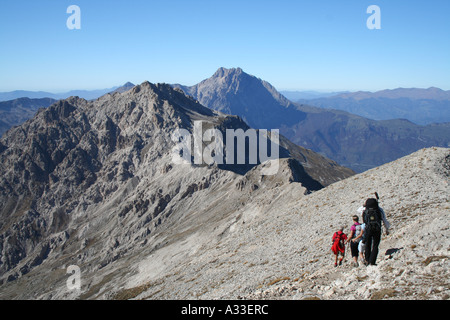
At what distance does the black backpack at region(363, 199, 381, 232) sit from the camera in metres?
19.0

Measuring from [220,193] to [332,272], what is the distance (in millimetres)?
94336

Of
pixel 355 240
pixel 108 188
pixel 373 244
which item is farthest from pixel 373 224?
pixel 108 188

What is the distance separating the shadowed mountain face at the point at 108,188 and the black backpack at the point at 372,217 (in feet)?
187

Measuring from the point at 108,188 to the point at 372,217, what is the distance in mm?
150717

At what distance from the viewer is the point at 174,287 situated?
38.1m

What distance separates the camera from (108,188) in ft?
510

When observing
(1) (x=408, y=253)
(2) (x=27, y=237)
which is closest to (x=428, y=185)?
(1) (x=408, y=253)

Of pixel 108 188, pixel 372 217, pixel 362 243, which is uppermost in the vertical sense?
pixel 372 217

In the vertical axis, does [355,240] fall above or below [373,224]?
below

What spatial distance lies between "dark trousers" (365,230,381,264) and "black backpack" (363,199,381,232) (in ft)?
0.77

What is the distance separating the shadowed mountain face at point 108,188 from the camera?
109125 mm

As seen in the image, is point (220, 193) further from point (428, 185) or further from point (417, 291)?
point (417, 291)

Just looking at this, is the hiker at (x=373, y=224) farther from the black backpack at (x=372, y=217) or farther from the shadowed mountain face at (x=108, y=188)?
the shadowed mountain face at (x=108, y=188)

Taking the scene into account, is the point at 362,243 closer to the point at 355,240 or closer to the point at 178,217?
the point at 355,240
